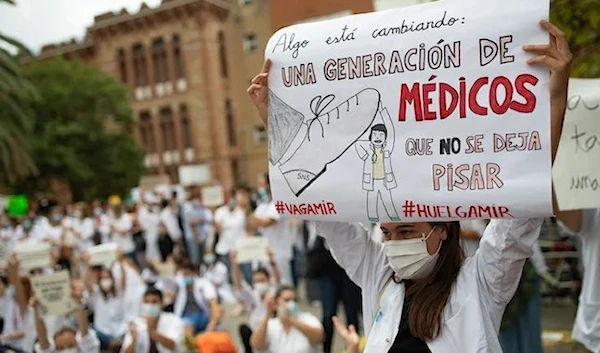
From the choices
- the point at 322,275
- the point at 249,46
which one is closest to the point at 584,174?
the point at 322,275

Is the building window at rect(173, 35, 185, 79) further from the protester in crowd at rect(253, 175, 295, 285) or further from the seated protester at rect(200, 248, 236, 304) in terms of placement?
the protester in crowd at rect(253, 175, 295, 285)

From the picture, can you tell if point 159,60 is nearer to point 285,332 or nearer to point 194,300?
point 194,300

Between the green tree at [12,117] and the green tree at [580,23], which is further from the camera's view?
the green tree at [12,117]

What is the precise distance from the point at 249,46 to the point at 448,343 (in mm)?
31681

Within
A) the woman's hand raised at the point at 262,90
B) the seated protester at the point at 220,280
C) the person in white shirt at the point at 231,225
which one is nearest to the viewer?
the woman's hand raised at the point at 262,90

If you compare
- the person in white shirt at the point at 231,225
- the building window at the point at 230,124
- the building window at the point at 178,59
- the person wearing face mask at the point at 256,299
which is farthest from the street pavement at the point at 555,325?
the building window at the point at 178,59

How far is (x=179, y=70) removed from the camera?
Result: 33625 mm

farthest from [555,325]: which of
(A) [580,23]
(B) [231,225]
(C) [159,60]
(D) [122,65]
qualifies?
(D) [122,65]

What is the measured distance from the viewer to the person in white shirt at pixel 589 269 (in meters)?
3.23

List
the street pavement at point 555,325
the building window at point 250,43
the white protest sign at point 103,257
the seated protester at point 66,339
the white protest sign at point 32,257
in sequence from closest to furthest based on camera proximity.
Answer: the seated protester at point 66,339 < the street pavement at point 555,325 < the white protest sign at point 32,257 < the white protest sign at point 103,257 < the building window at point 250,43

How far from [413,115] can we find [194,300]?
5.37m

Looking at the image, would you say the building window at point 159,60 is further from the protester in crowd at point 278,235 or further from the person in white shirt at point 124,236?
the protester in crowd at point 278,235

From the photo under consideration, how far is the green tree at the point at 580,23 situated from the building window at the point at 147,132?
32319mm

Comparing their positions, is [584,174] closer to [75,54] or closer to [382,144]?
[382,144]
